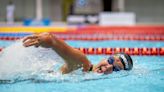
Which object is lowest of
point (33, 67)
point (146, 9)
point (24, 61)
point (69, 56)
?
point (146, 9)

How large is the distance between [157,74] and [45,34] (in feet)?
5.38

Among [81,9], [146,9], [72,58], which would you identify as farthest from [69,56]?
[146,9]

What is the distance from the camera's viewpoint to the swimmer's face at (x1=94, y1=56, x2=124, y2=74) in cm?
412

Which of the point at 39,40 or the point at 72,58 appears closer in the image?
the point at 39,40

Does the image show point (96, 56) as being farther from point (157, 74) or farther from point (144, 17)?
point (144, 17)

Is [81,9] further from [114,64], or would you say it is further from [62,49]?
[62,49]

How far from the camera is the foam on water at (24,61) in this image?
411 centimetres

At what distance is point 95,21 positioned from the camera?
20391mm

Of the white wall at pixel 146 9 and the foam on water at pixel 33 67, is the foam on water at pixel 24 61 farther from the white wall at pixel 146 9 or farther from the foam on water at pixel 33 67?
the white wall at pixel 146 9

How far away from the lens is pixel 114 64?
14.0 ft

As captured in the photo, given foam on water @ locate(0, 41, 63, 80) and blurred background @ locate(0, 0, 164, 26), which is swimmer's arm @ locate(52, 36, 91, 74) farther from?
blurred background @ locate(0, 0, 164, 26)

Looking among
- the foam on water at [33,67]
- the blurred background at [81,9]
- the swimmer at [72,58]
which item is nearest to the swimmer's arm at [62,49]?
the swimmer at [72,58]

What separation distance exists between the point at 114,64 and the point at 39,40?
3.46 feet

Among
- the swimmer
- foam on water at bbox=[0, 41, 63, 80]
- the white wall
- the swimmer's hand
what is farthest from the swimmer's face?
the white wall
